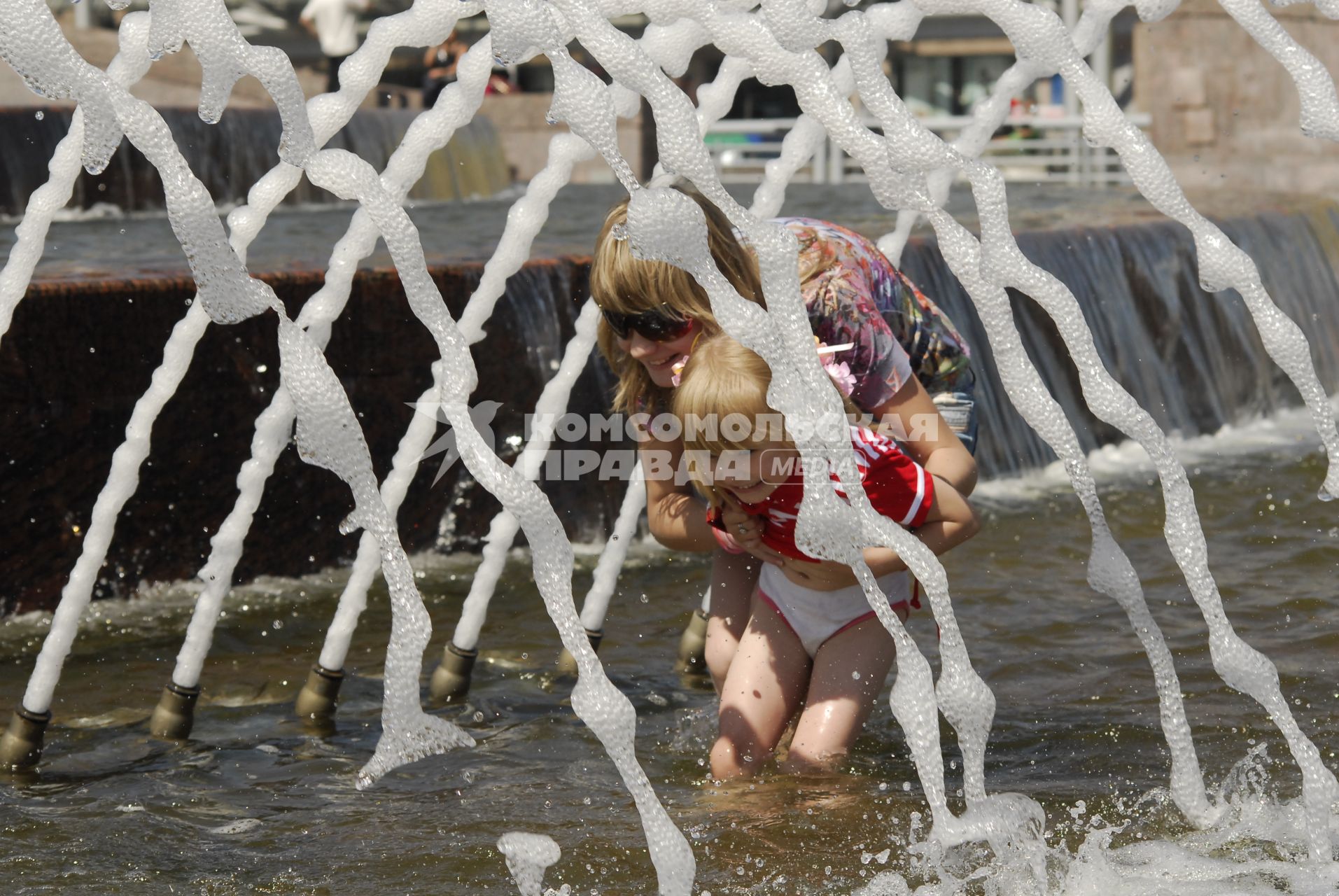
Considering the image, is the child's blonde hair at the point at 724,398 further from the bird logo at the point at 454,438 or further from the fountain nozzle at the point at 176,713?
the bird logo at the point at 454,438

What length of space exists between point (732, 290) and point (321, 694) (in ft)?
6.61

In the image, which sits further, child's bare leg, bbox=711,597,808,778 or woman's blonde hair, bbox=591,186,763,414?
child's bare leg, bbox=711,597,808,778

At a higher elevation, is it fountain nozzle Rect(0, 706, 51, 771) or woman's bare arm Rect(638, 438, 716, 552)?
woman's bare arm Rect(638, 438, 716, 552)

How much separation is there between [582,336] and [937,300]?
11.1 ft

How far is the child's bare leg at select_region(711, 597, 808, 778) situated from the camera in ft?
12.6

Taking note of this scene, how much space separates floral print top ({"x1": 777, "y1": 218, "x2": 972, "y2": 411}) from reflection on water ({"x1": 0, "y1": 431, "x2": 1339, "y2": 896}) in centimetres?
89

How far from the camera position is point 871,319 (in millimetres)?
3697

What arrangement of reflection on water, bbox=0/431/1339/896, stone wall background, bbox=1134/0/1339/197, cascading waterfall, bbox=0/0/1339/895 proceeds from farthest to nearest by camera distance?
stone wall background, bbox=1134/0/1339/197 → reflection on water, bbox=0/431/1339/896 → cascading waterfall, bbox=0/0/1339/895

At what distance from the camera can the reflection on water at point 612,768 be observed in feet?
10.6

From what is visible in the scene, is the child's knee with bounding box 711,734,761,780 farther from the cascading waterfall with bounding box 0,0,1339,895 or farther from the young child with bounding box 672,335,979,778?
the cascading waterfall with bounding box 0,0,1339,895

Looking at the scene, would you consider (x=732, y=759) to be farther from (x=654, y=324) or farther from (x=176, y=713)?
(x=176, y=713)

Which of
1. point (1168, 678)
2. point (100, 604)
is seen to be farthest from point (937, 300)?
point (1168, 678)

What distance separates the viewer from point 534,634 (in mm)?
5191

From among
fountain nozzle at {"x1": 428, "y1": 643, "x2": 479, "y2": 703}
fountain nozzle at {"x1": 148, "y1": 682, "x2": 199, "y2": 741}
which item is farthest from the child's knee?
fountain nozzle at {"x1": 148, "y1": 682, "x2": 199, "y2": 741}
